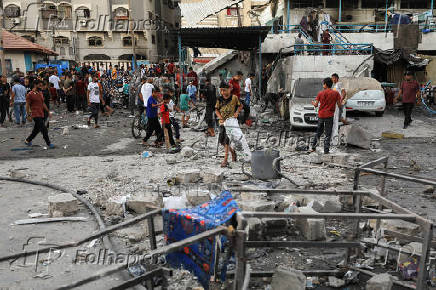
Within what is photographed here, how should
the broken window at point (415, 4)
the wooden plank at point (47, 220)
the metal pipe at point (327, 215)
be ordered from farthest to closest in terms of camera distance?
the broken window at point (415, 4)
the wooden plank at point (47, 220)
the metal pipe at point (327, 215)

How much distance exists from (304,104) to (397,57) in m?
11.4

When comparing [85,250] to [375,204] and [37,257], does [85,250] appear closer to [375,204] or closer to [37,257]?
[37,257]

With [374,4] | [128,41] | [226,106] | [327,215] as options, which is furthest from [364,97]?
[128,41]

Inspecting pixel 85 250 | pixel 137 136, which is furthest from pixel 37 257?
pixel 137 136

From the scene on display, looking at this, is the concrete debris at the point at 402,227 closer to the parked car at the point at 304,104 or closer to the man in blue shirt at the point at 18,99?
the parked car at the point at 304,104

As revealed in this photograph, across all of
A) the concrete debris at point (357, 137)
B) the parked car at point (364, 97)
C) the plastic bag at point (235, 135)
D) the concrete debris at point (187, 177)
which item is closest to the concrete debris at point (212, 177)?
the concrete debris at point (187, 177)

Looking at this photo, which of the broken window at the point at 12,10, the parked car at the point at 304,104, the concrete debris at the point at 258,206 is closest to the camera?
the concrete debris at the point at 258,206

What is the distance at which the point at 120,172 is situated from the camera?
25.9 ft

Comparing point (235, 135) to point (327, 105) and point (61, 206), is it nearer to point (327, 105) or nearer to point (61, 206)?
point (327, 105)

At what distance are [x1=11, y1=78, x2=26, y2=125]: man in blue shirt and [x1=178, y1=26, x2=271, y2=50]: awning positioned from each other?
7174 mm

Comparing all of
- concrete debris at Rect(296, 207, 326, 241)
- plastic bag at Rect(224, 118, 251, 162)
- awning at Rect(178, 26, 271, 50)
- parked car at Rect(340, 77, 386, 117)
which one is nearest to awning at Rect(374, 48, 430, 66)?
awning at Rect(178, 26, 271, 50)

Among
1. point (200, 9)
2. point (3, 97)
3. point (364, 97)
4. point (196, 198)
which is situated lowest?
point (196, 198)

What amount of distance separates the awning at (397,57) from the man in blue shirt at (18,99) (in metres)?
17.2

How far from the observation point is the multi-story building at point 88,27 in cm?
4266
